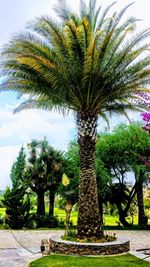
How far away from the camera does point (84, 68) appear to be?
12.8 meters

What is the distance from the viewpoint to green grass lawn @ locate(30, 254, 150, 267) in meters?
10.1

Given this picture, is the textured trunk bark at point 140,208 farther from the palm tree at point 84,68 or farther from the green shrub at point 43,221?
the palm tree at point 84,68

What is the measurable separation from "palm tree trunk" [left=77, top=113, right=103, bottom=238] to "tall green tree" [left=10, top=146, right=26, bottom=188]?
11294 mm

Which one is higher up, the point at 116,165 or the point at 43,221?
the point at 116,165

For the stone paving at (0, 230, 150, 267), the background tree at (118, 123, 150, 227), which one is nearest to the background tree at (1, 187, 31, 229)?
the stone paving at (0, 230, 150, 267)

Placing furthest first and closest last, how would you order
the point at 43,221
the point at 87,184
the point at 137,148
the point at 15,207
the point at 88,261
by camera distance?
the point at 137,148, the point at 43,221, the point at 15,207, the point at 87,184, the point at 88,261

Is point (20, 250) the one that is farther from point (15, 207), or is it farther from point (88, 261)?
point (15, 207)

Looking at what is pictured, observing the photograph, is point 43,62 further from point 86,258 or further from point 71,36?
point 86,258

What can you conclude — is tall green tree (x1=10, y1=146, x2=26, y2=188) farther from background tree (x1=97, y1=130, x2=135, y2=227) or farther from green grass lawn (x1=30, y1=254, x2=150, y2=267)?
green grass lawn (x1=30, y1=254, x2=150, y2=267)

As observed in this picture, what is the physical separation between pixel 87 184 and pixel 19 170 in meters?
12.5

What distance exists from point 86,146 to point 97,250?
3658 millimetres

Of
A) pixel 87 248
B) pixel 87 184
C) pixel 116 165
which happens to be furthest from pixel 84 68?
pixel 116 165

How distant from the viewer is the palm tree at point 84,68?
502 inches

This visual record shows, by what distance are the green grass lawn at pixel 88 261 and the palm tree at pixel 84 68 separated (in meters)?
1.70
